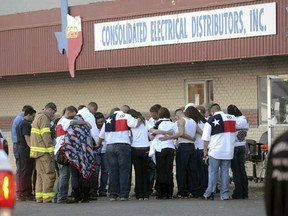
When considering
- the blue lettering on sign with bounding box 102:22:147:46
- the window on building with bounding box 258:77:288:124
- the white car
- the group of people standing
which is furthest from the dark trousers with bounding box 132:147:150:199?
the white car

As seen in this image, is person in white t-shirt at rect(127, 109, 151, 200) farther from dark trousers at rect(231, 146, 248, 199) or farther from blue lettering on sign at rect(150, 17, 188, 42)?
blue lettering on sign at rect(150, 17, 188, 42)

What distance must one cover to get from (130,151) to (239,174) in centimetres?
222

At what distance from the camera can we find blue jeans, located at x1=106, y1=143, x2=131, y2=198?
1602 centimetres

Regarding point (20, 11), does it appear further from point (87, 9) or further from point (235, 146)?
point (235, 146)

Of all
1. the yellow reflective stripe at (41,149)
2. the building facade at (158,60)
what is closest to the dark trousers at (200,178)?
the building facade at (158,60)

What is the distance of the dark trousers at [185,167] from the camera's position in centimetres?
1650

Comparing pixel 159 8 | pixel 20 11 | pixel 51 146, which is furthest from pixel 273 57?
pixel 20 11

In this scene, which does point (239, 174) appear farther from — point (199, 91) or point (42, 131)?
point (199, 91)

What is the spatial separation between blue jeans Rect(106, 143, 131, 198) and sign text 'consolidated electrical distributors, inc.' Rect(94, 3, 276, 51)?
449 cm

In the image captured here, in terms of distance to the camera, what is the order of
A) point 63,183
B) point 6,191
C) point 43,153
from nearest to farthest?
point 6,191 < point 63,183 < point 43,153

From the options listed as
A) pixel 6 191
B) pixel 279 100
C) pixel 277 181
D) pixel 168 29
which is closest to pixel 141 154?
pixel 279 100

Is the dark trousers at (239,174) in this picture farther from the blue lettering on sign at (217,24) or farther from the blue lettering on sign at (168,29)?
the blue lettering on sign at (168,29)

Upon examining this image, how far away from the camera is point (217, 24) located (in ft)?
62.6

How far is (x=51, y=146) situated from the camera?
1591cm
